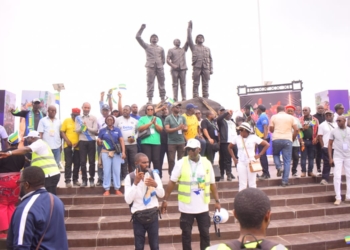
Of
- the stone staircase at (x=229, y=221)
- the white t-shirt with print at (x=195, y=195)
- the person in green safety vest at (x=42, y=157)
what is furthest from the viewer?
the stone staircase at (x=229, y=221)

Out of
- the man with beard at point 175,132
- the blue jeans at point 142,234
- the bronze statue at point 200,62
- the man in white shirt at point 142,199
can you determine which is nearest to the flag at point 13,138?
the man in white shirt at point 142,199

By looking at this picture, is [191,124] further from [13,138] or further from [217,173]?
[13,138]

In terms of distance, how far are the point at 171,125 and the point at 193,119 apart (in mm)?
710

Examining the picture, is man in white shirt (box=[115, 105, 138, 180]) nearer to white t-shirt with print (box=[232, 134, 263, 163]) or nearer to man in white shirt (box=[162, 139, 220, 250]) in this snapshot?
white t-shirt with print (box=[232, 134, 263, 163])

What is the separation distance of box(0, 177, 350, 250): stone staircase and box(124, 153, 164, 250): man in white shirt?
1474mm

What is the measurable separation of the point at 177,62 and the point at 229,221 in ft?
19.4

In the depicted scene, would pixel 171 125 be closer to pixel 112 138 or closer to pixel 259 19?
pixel 112 138

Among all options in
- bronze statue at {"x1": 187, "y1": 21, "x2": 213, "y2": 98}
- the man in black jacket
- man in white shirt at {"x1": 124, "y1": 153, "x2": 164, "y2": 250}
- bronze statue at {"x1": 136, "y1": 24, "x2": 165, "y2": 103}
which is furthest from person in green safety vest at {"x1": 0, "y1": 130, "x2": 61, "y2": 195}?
bronze statue at {"x1": 187, "y1": 21, "x2": 213, "y2": 98}

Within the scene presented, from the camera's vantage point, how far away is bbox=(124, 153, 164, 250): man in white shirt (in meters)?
3.82

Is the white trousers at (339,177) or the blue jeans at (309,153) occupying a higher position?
the blue jeans at (309,153)

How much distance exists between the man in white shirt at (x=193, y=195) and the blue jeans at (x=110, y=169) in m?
2.73

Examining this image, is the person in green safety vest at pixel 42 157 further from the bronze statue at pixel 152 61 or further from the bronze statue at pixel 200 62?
the bronze statue at pixel 200 62

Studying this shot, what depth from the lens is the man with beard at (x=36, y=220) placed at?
243 centimetres

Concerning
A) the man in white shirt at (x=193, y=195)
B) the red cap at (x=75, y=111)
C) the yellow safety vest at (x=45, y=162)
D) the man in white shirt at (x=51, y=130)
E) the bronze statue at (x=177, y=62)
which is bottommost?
the man in white shirt at (x=193, y=195)
